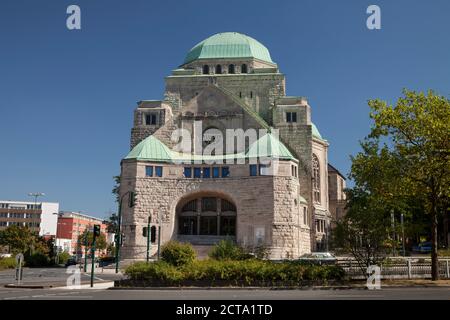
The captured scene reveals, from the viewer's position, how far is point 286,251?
149ft

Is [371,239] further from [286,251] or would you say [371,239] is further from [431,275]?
[286,251]

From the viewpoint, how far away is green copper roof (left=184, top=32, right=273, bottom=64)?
64.1 m

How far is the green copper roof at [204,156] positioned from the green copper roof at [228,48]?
18092 millimetres

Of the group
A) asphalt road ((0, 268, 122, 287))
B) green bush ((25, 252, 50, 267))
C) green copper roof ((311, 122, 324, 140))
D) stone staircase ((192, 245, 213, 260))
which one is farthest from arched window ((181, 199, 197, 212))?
green bush ((25, 252, 50, 267))

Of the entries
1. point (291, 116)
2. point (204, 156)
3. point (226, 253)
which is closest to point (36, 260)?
point (204, 156)

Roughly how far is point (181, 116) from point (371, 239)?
107 ft

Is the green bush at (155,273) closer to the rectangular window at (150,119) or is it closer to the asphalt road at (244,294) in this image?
the asphalt road at (244,294)

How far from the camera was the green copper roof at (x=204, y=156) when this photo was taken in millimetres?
48281

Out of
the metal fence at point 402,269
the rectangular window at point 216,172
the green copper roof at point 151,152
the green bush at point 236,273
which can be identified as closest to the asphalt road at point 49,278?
the green bush at point 236,273

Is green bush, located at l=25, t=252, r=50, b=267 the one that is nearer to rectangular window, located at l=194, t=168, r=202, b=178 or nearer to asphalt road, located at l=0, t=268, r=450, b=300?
rectangular window, located at l=194, t=168, r=202, b=178

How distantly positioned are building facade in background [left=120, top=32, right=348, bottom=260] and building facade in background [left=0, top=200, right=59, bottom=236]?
74.8 meters

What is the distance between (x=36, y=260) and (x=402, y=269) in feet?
142
